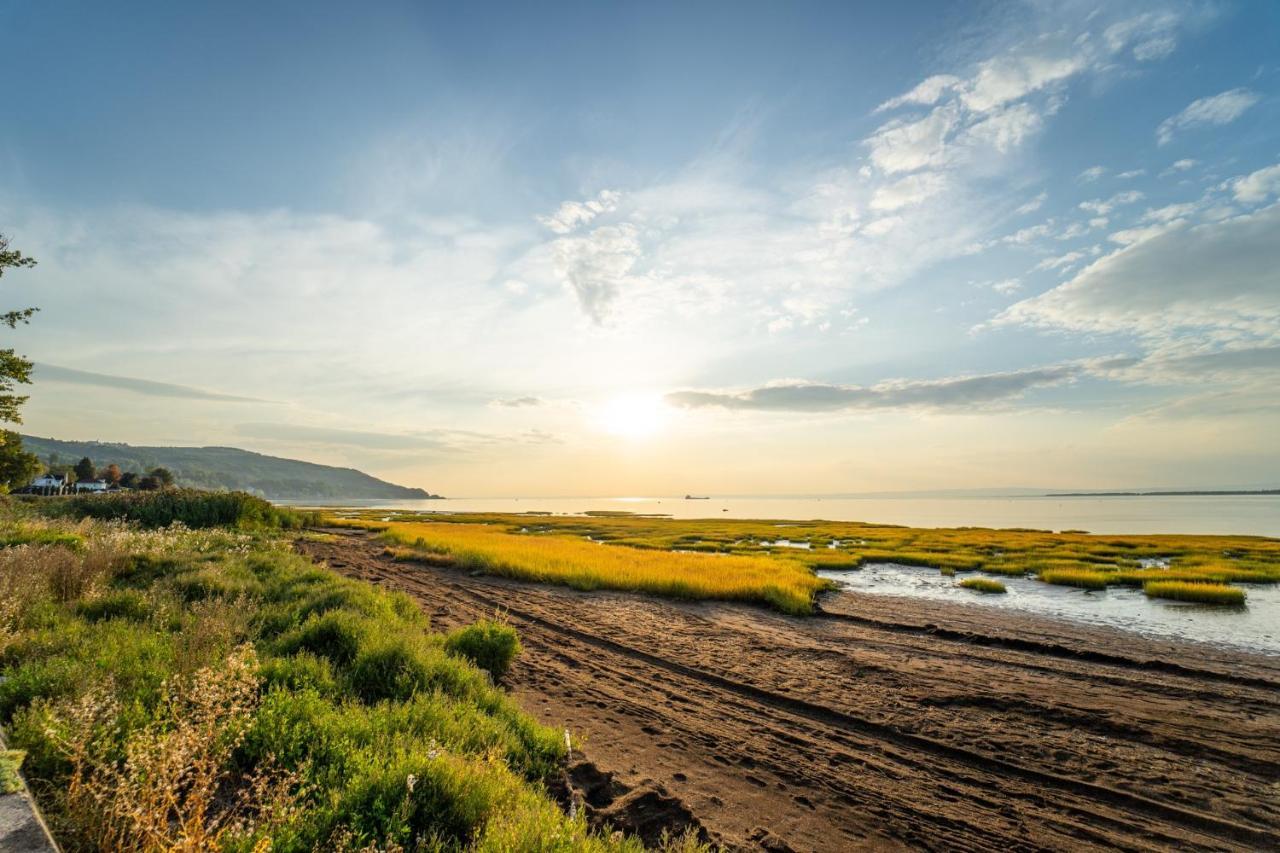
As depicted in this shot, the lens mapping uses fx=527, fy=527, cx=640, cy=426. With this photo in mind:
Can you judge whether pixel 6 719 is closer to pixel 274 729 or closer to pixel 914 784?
pixel 274 729

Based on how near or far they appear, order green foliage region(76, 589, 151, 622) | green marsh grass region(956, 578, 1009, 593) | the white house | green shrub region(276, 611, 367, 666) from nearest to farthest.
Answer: green shrub region(276, 611, 367, 666), green foliage region(76, 589, 151, 622), green marsh grass region(956, 578, 1009, 593), the white house

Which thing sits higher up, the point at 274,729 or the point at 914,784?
the point at 274,729

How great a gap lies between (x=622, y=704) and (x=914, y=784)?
4.81 m

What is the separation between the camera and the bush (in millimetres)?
10812

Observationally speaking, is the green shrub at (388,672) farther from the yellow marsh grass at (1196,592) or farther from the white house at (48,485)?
the white house at (48,485)

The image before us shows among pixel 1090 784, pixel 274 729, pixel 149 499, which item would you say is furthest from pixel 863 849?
pixel 149 499

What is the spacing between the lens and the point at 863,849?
5.90 m

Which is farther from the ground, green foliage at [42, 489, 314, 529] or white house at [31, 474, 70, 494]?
green foliage at [42, 489, 314, 529]

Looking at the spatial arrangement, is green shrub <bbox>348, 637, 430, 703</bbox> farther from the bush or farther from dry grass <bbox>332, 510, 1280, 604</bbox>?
dry grass <bbox>332, 510, 1280, 604</bbox>

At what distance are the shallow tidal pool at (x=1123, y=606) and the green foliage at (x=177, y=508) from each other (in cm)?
4604

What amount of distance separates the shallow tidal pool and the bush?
1773 centimetres

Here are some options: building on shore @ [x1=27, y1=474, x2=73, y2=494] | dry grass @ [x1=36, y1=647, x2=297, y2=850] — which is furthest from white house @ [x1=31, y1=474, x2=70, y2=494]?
dry grass @ [x1=36, y1=647, x2=297, y2=850]

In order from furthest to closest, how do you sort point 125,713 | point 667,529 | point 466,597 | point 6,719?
point 667,529 < point 466,597 < point 6,719 < point 125,713

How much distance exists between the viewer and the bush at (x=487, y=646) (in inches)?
426
